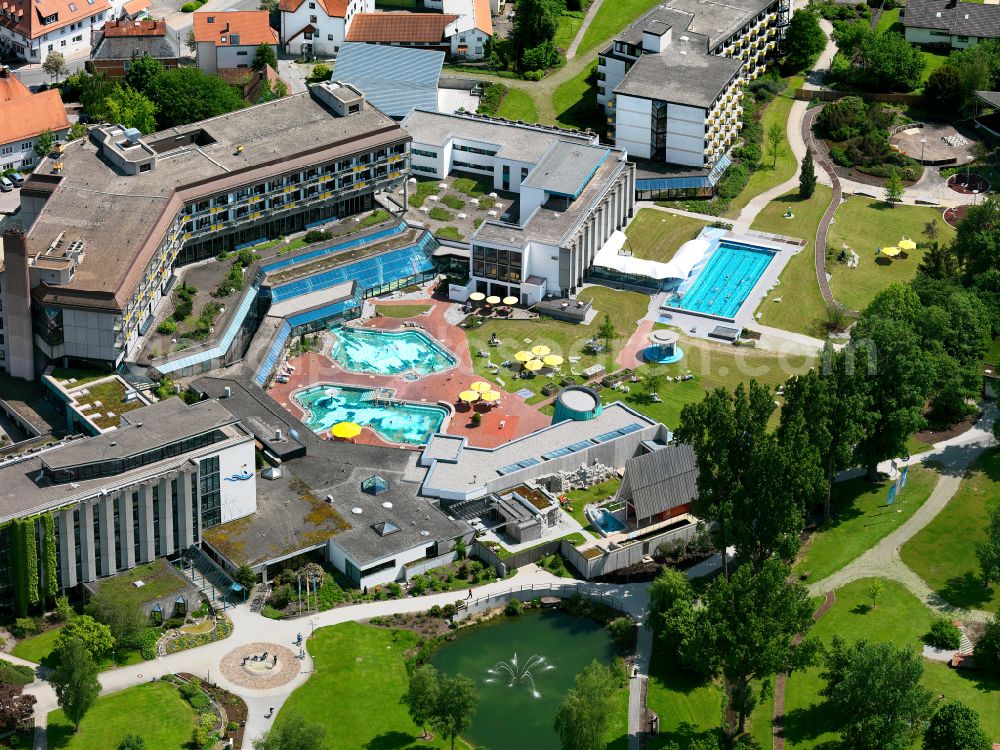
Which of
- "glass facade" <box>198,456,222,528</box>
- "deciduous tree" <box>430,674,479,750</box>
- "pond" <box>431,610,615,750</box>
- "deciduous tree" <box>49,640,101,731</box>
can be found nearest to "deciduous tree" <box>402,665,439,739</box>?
"deciduous tree" <box>430,674,479,750</box>

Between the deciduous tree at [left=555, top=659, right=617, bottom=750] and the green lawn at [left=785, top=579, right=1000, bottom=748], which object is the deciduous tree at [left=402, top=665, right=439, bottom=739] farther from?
the green lawn at [left=785, top=579, right=1000, bottom=748]

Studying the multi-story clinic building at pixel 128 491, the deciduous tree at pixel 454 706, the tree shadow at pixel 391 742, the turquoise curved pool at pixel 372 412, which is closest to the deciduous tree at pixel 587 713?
the deciduous tree at pixel 454 706

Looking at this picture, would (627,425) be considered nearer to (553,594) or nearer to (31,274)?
(553,594)

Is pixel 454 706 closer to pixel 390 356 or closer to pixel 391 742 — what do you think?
pixel 391 742

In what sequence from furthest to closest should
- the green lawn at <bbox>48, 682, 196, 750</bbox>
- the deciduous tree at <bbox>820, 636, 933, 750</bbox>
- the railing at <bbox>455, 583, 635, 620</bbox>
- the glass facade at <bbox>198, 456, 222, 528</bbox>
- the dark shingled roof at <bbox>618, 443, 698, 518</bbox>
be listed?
the dark shingled roof at <bbox>618, 443, 698, 518</bbox>, the glass facade at <bbox>198, 456, 222, 528</bbox>, the railing at <bbox>455, 583, 635, 620</bbox>, the green lawn at <bbox>48, 682, 196, 750</bbox>, the deciduous tree at <bbox>820, 636, 933, 750</bbox>

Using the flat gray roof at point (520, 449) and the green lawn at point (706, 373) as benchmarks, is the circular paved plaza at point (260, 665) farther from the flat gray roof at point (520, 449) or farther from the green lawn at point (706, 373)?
the green lawn at point (706, 373)

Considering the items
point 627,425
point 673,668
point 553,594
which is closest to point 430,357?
point 627,425
